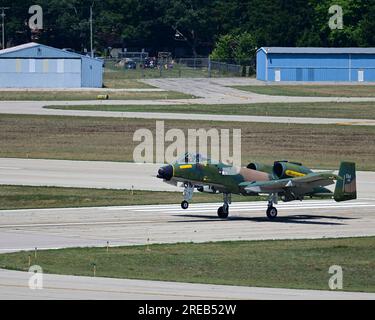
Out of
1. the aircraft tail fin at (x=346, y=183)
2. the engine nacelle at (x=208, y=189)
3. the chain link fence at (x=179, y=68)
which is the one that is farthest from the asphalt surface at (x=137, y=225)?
the chain link fence at (x=179, y=68)

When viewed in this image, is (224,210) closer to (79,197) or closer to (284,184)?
(284,184)

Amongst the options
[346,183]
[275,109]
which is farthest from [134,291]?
[275,109]

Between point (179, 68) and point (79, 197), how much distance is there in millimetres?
98702

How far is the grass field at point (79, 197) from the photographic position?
45.1 metres

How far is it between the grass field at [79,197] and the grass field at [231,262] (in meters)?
10.4

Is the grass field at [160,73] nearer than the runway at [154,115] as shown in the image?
No

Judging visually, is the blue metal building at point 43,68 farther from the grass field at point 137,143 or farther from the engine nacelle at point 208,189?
the engine nacelle at point 208,189

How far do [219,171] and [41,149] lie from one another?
2535cm

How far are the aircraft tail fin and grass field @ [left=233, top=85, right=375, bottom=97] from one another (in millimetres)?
64431

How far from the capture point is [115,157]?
61000 mm

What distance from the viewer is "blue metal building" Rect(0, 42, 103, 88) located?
371ft

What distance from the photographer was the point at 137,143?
66.6 metres

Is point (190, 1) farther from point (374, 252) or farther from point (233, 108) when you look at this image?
point (374, 252)

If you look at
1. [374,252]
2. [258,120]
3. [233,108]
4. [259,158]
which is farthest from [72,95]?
[374,252]
